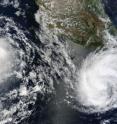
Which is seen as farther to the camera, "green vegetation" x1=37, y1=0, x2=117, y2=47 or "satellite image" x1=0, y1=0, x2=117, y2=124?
"green vegetation" x1=37, y1=0, x2=117, y2=47

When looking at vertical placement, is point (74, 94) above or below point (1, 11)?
below

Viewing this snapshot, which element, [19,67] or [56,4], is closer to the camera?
[19,67]

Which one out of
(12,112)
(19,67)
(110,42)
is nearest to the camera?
(12,112)

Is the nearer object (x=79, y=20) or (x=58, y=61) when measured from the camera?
(x=58, y=61)

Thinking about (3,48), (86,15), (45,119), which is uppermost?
(86,15)

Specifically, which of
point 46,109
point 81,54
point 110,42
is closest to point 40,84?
point 46,109

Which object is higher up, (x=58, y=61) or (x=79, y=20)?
(x=79, y=20)

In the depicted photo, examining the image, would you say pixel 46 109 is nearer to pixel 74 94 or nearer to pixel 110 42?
pixel 74 94

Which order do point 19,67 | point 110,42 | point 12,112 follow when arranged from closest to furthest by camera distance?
point 12,112 → point 19,67 → point 110,42
